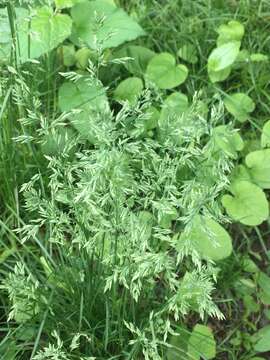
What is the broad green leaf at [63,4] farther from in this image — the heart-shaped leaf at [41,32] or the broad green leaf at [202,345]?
the broad green leaf at [202,345]

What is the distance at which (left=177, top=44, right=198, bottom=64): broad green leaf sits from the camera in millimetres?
2066

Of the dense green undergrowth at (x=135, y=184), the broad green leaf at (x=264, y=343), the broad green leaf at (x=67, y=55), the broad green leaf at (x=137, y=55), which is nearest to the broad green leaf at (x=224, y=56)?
the dense green undergrowth at (x=135, y=184)

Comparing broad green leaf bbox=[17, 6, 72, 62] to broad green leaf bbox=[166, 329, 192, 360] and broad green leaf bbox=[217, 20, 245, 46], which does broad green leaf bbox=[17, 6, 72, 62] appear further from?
broad green leaf bbox=[166, 329, 192, 360]

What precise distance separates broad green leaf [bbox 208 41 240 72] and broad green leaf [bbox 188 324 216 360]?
0.80 m

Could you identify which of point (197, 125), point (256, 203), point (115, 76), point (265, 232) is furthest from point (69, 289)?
point (115, 76)

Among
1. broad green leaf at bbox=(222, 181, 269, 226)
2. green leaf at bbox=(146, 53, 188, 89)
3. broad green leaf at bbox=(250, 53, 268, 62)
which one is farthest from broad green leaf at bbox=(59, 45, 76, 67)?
broad green leaf at bbox=(222, 181, 269, 226)

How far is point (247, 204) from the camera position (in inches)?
66.4

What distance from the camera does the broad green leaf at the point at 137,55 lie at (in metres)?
2.04

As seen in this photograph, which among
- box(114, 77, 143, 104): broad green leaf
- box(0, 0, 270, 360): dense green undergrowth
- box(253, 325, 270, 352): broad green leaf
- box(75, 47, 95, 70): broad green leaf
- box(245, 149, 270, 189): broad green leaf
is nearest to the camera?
box(0, 0, 270, 360): dense green undergrowth

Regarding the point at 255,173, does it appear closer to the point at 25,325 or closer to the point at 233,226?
the point at 233,226

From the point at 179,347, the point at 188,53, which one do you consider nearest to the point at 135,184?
the point at 179,347

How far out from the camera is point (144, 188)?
4.02ft

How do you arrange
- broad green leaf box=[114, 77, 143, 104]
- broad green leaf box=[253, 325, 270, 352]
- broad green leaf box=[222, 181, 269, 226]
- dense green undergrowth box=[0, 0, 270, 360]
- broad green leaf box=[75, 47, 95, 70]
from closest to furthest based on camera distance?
1. dense green undergrowth box=[0, 0, 270, 360]
2. broad green leaf box=[253, 325, 270, 352]
3. broad green leaf box=[222, 181, 269, 226]
4. broad green leaf box=[114, 77, 143, 104]
5. broad green leaf box=[75, 47, 95, 70]

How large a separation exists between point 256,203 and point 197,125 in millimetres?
495
